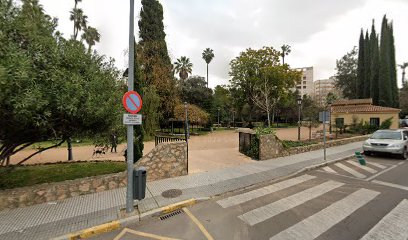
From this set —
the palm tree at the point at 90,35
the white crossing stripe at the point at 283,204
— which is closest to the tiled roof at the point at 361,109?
the white crossing stripe at the point at 283,204

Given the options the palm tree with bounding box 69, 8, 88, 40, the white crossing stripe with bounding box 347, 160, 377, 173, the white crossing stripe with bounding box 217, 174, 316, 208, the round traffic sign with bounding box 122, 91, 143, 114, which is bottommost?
the white crossing stripe with bounding box 217, 174, 316, 208

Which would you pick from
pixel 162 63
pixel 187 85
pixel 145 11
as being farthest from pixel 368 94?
pixel 145 11

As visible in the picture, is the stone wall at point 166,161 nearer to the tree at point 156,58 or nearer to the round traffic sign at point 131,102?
the round traffic sign at point 131,102

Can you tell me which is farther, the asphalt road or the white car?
the white car

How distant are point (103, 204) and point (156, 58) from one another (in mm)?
21105

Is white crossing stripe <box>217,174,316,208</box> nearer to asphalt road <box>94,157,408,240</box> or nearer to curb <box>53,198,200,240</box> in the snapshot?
asphalt road <box>94,157,408,240</box>

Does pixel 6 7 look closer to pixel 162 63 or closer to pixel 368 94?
pixel 162 63

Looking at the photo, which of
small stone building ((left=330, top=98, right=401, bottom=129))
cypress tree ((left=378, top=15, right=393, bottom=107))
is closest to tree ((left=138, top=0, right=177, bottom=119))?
small stone building ((left=330, top=98, right=401, bottom=129))

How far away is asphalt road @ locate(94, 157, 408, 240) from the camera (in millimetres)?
4184

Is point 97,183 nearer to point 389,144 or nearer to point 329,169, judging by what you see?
→ point 329,169

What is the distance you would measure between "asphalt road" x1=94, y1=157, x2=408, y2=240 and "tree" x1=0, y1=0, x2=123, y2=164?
3155mm

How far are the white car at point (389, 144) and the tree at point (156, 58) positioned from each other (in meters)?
Result: 18.5

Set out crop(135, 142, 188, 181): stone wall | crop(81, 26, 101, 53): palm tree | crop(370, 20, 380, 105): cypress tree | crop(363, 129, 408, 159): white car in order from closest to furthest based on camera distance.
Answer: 1. crop(135, 142, 188, 181): stone wall
2. crop(363, 129, 408, 159): white car
3. crop(81, 26, 101, 53): palm tree
4. crop(370, 20, 380, 105): cypress tree

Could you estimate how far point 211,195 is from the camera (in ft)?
20.5
